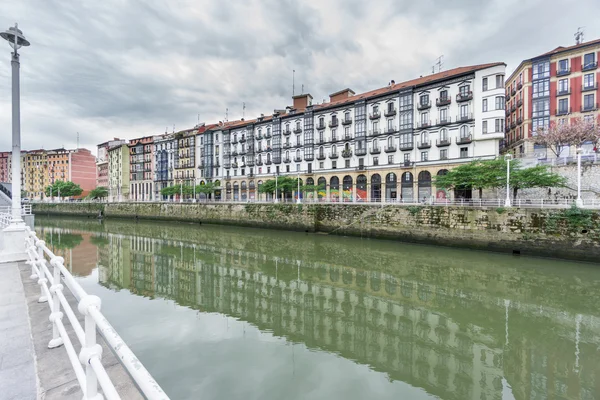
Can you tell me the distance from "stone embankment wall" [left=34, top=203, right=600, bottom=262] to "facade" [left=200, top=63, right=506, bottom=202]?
5.97 meters

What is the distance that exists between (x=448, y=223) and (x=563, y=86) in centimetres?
3146

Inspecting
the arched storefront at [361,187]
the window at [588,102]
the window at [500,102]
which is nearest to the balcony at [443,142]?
the window at [500,102]

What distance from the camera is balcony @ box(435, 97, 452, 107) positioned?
3419cm

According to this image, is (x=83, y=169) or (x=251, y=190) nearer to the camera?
(x=251, y=190)

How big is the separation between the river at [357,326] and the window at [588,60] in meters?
34.2

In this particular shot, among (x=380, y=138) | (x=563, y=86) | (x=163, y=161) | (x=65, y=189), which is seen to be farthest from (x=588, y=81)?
(x=65, y=189)

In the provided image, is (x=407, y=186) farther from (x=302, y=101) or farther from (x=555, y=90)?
(x=302, y=101)

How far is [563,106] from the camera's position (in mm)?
36469

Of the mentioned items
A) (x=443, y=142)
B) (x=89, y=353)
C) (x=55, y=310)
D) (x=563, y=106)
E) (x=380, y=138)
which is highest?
(x=563, y=106)

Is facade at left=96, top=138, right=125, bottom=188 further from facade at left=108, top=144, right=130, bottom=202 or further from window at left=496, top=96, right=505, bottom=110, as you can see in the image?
window at left=496, top=96, right=505, bottom=110

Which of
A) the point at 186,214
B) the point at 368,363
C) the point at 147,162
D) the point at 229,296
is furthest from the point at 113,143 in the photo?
the point at 368,363

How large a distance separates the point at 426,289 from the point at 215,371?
8.92 metres

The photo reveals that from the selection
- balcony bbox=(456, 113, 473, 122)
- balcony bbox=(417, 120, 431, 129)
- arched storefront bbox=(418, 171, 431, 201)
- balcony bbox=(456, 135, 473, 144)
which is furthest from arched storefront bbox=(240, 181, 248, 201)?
balcony bbox=(456, 113, 473, 122)

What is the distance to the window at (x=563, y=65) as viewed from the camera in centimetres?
3616
